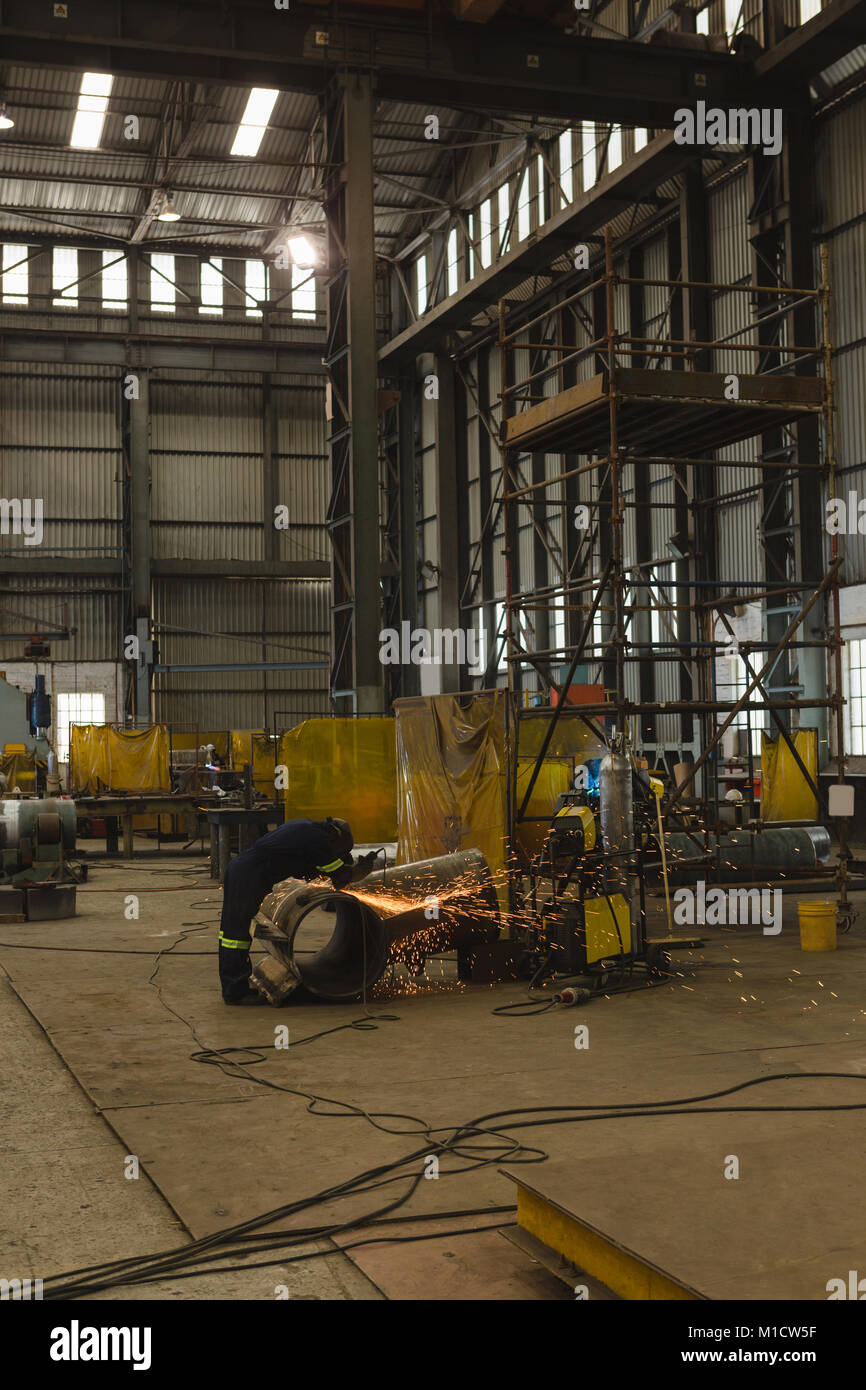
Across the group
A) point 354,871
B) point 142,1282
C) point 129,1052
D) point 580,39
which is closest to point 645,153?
point 580,39

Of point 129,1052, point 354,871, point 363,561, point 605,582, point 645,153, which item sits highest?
point 645,153

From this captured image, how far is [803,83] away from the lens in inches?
781

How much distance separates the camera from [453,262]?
3009cm

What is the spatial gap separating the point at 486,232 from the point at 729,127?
8.61 metres

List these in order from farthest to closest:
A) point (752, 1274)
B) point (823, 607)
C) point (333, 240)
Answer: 1. point (333, 240)
2. point (823, 607)
3. point (752, 1274)

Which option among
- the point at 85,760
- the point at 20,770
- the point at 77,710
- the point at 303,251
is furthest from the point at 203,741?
the point at 303,251

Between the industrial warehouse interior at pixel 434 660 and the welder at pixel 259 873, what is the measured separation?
0.09 ft

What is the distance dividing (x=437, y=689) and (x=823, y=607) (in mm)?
13371

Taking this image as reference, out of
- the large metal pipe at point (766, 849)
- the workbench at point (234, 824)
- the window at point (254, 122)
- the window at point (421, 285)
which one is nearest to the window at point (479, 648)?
the window at point (421, 285)

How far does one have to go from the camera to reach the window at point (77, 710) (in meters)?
31.4

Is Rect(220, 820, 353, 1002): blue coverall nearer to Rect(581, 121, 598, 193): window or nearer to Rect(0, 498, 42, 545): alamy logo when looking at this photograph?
Rect(581, 121, 598, 193): window

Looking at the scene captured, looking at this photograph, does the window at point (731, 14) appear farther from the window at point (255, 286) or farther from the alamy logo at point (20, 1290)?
the alamy logo at point (20, 1290)

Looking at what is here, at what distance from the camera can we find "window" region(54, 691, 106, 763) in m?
31.4

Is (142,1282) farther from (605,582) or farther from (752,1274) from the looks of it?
(605,582)
